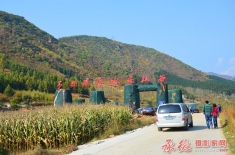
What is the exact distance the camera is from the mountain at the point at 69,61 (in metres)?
124

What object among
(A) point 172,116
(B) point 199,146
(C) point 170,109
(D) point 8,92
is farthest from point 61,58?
(B) point 199,146

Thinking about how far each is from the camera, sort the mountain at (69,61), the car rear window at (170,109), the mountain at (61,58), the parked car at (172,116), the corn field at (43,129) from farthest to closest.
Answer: the mountain at (61,58)
the mountain at (69,61)
the car rear window at (170,109)
the parked car at (172,116)
the corn field at (43,129)

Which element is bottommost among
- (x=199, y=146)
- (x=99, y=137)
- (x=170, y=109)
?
(x=99, y=137)

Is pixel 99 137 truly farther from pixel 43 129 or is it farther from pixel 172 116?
pixel 172 116

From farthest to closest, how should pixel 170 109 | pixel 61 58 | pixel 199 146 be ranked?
pixel 61 58, pixel 170 109, pixel 199 146

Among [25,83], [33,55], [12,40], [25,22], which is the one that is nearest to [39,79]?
[25,83]

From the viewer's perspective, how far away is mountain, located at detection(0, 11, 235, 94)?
123500 millimetres

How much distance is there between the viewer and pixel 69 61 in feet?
511

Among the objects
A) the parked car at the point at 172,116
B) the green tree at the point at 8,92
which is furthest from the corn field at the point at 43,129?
the green tree at the point at 8,92

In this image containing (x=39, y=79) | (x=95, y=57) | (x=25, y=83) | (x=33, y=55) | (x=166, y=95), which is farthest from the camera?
(x=95, y=57)

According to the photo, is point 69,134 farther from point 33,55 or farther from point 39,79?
point 33,55

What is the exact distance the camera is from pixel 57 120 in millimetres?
16016

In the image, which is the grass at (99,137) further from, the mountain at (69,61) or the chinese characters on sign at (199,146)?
the mountain at (69,61)

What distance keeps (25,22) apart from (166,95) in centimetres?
15627
